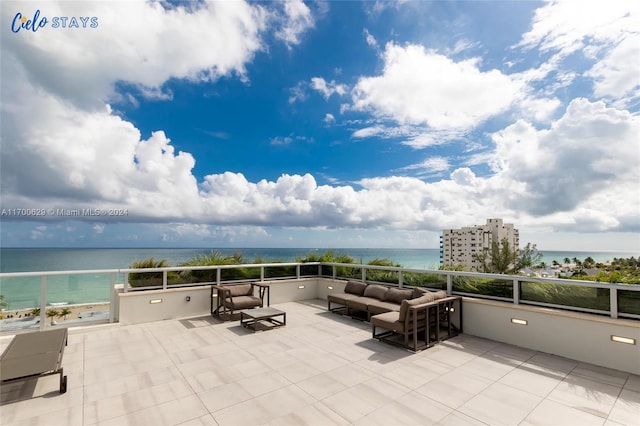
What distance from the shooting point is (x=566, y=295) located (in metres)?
4.76

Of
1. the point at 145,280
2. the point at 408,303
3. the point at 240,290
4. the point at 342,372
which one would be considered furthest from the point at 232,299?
the point at 408,303

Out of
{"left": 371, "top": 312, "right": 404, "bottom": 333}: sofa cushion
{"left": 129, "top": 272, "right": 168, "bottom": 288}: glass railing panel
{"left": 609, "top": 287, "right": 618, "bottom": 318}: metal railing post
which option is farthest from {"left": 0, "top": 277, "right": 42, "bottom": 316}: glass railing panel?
{"left": 609, "top": 287, "right": 618, "bottom": 318}: metal railing post

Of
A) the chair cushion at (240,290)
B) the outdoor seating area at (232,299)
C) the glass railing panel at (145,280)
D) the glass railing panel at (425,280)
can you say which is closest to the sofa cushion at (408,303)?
the glass railing panel at (425,280)

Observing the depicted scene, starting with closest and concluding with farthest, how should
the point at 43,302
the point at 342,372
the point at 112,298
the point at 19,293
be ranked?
the point at 342,372
the point at 19,293
the point at 43,302
the point at 112,298

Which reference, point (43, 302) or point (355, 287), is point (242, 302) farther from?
point (43, 302)

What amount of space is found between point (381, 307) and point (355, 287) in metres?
1.52

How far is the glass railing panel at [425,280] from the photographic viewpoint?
6246mm

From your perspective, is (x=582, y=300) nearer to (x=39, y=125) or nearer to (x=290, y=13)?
(x=290, y=13)

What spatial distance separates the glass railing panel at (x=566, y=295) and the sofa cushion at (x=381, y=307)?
2.22 metres

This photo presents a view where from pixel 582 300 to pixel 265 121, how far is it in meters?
15.6

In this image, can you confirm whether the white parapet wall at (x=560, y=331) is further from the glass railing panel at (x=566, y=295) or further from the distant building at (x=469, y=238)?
the distant building at (x=469, y=238)

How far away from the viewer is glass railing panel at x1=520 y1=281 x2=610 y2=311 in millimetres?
4426

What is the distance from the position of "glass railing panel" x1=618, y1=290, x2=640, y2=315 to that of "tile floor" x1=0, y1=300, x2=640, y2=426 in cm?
89

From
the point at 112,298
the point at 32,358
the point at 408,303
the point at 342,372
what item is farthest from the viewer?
the point at 112,298
